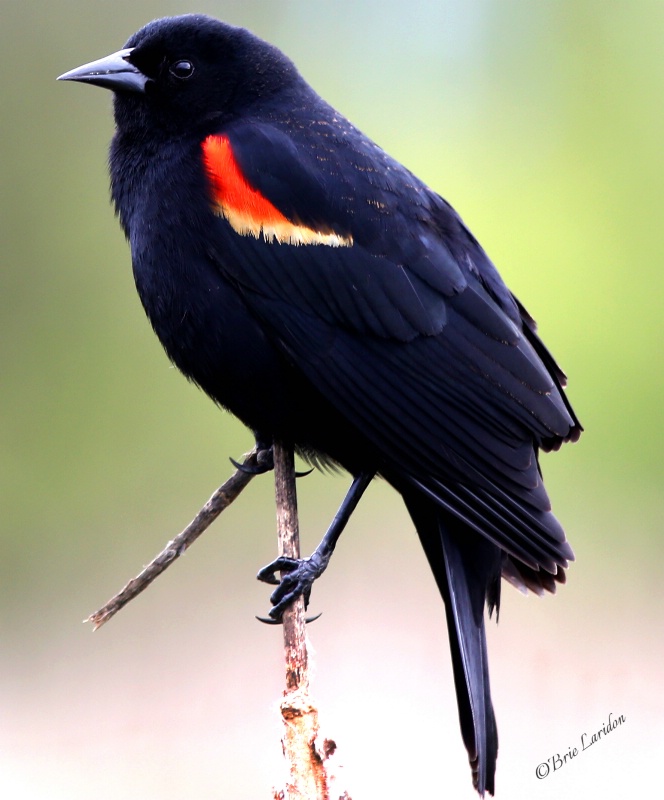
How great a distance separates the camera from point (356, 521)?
19.6ft

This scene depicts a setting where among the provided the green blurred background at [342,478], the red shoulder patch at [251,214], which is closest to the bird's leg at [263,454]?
the red shoulder patch at [251,214]

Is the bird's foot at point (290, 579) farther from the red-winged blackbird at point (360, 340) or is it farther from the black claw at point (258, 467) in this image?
the black claw at point (258, 467)

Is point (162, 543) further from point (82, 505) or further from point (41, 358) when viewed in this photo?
point (41, 358)

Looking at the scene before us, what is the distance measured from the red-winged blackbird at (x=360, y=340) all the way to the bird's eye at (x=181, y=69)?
0.29 metres

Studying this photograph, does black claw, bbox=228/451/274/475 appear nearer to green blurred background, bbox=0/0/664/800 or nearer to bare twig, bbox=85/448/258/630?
bare twig, bbox=85/448/258/630

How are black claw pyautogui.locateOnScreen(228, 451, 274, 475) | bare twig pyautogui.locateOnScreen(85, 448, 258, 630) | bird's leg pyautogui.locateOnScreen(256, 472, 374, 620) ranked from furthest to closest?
black claw pyautogui.locateOnScreen(228, 451, 274, 475) → bird's leg pyautogui.locateOnScreen(256, 472, 374, 620) → bare twig pyautogui.locateOnScreen(85, 448, 258, 630)

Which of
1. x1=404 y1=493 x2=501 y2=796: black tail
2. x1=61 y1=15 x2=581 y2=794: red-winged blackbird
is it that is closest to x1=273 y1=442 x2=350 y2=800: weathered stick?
x1=61 y1=15 x2=581 y2=794: red-winged blackbird

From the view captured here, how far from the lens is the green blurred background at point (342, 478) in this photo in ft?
15.4

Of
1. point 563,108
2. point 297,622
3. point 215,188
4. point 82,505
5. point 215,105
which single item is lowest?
point 297,622

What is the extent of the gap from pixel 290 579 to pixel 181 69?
5.01 feet

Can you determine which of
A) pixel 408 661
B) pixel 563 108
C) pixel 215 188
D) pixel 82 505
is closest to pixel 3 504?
pixel 82 505

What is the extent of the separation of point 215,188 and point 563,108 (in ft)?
17.7

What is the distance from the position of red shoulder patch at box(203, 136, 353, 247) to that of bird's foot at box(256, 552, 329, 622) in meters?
0.85

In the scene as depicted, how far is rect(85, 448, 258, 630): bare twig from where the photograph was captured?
238 centimetres
